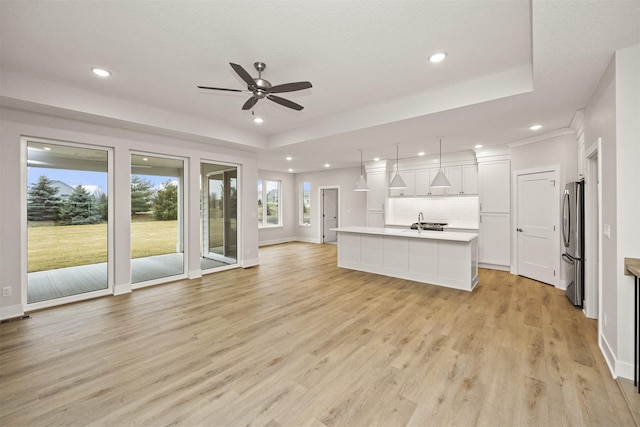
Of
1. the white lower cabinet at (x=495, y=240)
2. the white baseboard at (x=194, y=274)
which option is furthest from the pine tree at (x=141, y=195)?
the white lower cabinet at (x=495, y=240)

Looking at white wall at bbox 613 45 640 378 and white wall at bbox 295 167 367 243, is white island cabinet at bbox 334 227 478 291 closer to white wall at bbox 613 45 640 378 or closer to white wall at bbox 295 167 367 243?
white wall at bbox 613 45 640 378

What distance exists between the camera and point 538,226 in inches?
192

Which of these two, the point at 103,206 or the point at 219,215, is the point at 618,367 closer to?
the point at 219,215

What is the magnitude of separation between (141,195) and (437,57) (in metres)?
4.92

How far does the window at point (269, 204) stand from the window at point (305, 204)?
0.89 meters

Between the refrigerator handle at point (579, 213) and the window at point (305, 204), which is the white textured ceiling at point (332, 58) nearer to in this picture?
the refrigerator handle at point (579, 213)

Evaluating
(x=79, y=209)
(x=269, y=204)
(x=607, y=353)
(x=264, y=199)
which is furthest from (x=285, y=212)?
(x=607, y=353)

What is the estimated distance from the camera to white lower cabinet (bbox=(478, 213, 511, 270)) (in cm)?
567

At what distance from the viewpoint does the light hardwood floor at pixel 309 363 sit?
1.84 meters

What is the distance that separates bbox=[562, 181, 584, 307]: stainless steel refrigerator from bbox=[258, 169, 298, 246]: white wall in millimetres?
7841

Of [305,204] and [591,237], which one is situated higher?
[305,204]

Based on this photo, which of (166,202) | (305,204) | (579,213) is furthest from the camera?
(305,204)

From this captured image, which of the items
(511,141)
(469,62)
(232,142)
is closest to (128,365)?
(232,142)

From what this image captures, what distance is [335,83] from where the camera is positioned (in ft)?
11.1
